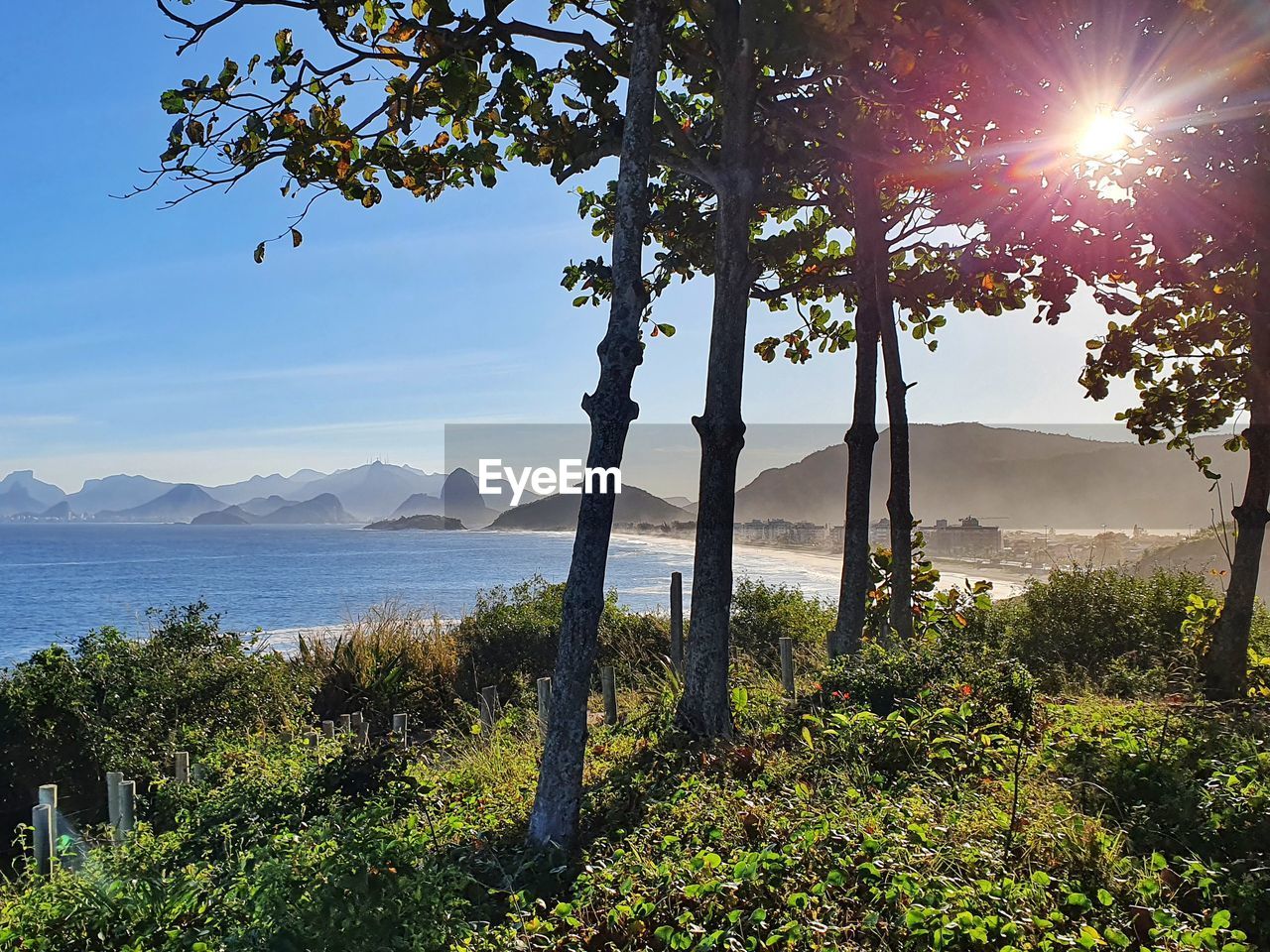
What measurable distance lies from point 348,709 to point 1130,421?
11.0 meters

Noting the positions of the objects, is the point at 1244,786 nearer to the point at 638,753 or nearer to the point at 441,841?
the point at 638,753

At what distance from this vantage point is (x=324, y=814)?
513 cm

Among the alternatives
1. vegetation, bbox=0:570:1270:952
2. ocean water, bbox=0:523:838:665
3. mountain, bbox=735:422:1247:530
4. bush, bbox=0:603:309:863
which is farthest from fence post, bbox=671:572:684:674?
mountain, bbox=735:422:1247:530

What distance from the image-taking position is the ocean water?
45.8 metres

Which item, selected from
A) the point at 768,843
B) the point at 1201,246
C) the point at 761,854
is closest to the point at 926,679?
the point at 768,843

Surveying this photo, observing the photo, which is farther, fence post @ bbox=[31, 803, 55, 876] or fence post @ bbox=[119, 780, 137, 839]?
fence post @ bbox=[119, 780, 137, 839]

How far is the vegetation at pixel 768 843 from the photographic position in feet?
10.5

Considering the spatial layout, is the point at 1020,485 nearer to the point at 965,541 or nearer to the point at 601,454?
the point at 965,541

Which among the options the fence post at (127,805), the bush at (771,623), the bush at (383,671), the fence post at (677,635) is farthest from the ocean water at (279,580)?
the fence post at (127,805)

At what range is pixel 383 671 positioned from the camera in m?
13.0

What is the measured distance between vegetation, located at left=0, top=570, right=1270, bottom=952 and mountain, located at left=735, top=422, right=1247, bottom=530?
101 meters

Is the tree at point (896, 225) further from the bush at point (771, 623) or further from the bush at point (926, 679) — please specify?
the bush at point (771, 623)

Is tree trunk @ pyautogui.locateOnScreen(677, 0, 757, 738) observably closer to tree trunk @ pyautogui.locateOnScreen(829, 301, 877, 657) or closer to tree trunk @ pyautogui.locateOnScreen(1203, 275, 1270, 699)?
tree trunk @ pyautogui.locateOnScreen(829, 301, 877, 657)

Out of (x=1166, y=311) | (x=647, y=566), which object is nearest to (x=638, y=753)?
(x=1166, y=311)
